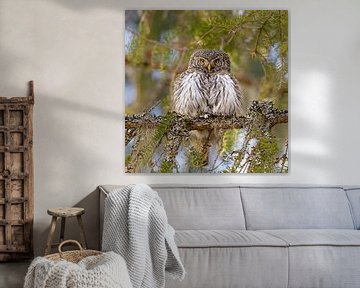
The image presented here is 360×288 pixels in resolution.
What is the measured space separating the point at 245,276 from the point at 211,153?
117 centimetres

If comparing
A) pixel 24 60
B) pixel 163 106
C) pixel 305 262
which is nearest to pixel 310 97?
pixel 163 106

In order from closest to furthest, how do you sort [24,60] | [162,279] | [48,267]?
[48,267], [162,279], [24,60]

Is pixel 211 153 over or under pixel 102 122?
under

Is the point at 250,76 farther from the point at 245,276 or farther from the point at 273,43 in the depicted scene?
the point at 245,276

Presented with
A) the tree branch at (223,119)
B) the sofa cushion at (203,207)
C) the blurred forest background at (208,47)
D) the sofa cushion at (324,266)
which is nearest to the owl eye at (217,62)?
the blurred forest background at (208,47)

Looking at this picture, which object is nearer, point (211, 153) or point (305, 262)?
point (305, 262)

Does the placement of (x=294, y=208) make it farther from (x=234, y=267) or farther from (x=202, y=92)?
(x=202, y=92)

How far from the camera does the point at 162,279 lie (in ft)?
9.91

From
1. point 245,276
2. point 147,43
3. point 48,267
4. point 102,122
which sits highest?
point 147,43

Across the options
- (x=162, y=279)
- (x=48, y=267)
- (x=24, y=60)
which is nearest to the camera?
(x=48, y=267)

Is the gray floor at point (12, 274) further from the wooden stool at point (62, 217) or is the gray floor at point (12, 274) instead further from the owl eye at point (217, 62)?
the owl eye at point (217, 62)

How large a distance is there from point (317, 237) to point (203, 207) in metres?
0.87

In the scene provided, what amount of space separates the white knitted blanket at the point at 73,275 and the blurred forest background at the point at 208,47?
63.4 inches

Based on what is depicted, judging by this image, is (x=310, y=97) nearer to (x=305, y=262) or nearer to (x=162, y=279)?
(x=305, y=262)
